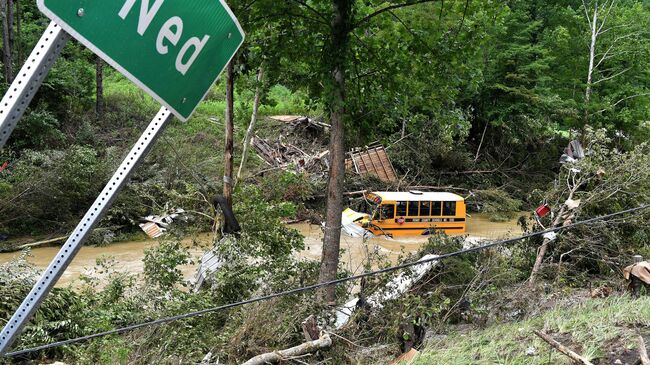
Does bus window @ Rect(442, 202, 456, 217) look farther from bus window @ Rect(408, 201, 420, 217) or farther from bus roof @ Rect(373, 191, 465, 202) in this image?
bus window @ Rect(408, 201, 420, 217)

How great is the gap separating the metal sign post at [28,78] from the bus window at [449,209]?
18.9 meters

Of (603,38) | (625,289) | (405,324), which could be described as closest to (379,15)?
(405,324)

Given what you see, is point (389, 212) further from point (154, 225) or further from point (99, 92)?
point (99, 92)

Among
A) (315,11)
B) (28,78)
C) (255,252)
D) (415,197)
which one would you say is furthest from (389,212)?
(28,78)

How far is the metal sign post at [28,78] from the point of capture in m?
1.47

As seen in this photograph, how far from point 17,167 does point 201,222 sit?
716 centimetres

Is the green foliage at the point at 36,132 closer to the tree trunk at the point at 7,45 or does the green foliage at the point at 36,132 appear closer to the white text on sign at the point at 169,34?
the tree trunk at the point at 7,45

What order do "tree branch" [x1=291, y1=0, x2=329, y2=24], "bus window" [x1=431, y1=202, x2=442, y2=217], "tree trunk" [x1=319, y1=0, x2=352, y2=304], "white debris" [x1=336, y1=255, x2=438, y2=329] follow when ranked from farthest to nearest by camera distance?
"bus window" [x1=431, y1=202, x2=442, y2=217], "tree branch" [x1=291, y1=0, x2=329, y2=24], "tree trunk" [x1=319, y1=0, x2=352, y2=304], "white debris" [x1=336, y1=255, x2=438, y2=329]

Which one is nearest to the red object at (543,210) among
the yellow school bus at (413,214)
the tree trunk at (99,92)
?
the yellow school bus at (413,214)

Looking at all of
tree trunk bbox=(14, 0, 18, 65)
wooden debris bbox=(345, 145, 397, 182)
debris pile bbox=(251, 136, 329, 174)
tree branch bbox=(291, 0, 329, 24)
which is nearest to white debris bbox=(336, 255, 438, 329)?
tree branch bbox=(291, 0, 329, 24)

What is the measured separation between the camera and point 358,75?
346 inches

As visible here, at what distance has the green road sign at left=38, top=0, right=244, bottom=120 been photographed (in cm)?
152

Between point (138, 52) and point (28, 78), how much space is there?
299mm

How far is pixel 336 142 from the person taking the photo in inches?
329
